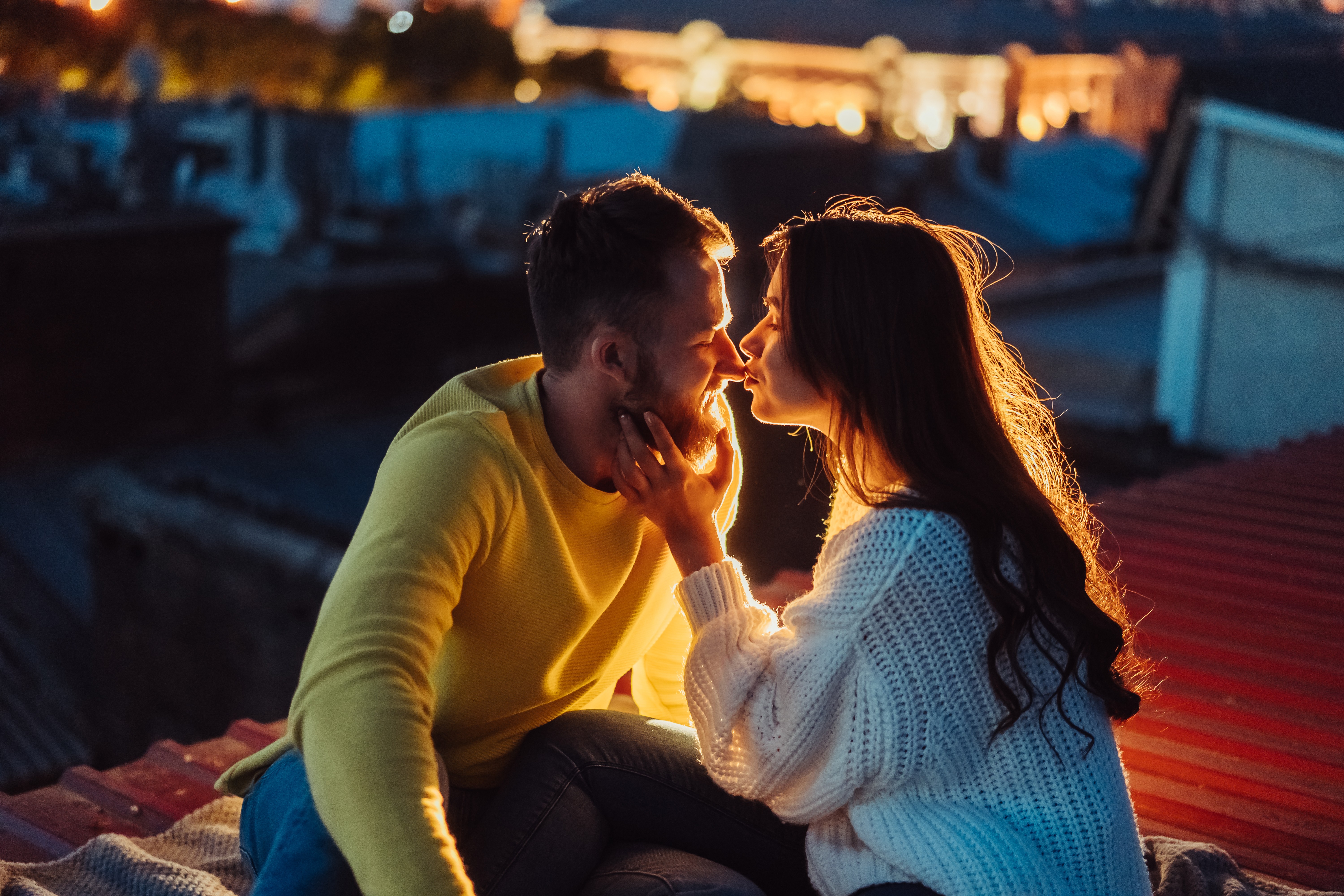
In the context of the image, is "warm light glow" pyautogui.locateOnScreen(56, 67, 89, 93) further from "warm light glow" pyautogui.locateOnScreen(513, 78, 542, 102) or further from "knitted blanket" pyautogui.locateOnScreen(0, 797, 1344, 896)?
"knitted blanket" pyautogui.locateOnScreen(0, 797, 1344, 896)

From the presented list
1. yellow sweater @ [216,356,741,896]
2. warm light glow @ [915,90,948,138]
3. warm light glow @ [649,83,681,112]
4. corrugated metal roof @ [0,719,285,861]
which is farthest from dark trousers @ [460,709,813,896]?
warm light glow @ [649,83,681,112]

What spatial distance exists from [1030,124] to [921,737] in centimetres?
3797

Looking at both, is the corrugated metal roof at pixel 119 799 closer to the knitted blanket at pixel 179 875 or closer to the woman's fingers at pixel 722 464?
the knitted blanket at pixel 179 875

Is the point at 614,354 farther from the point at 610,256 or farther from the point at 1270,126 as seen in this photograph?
the point at 1270,126

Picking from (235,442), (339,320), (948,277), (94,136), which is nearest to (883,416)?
(948,277)

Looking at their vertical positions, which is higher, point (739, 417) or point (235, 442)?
point (739, 417)

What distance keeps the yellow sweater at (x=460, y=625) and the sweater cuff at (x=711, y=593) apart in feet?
0.67

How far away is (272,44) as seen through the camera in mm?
24453

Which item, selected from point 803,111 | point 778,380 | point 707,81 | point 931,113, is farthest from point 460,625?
point 707,81

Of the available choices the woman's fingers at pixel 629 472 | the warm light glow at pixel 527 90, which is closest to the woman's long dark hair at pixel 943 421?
the woman's fingers at pixel 629 472

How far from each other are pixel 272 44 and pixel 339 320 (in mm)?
10491

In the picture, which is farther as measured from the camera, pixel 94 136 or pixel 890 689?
pixel 94 136

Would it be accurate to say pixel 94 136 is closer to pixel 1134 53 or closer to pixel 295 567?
pixel 295 567

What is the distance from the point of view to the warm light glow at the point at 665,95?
131 feet
